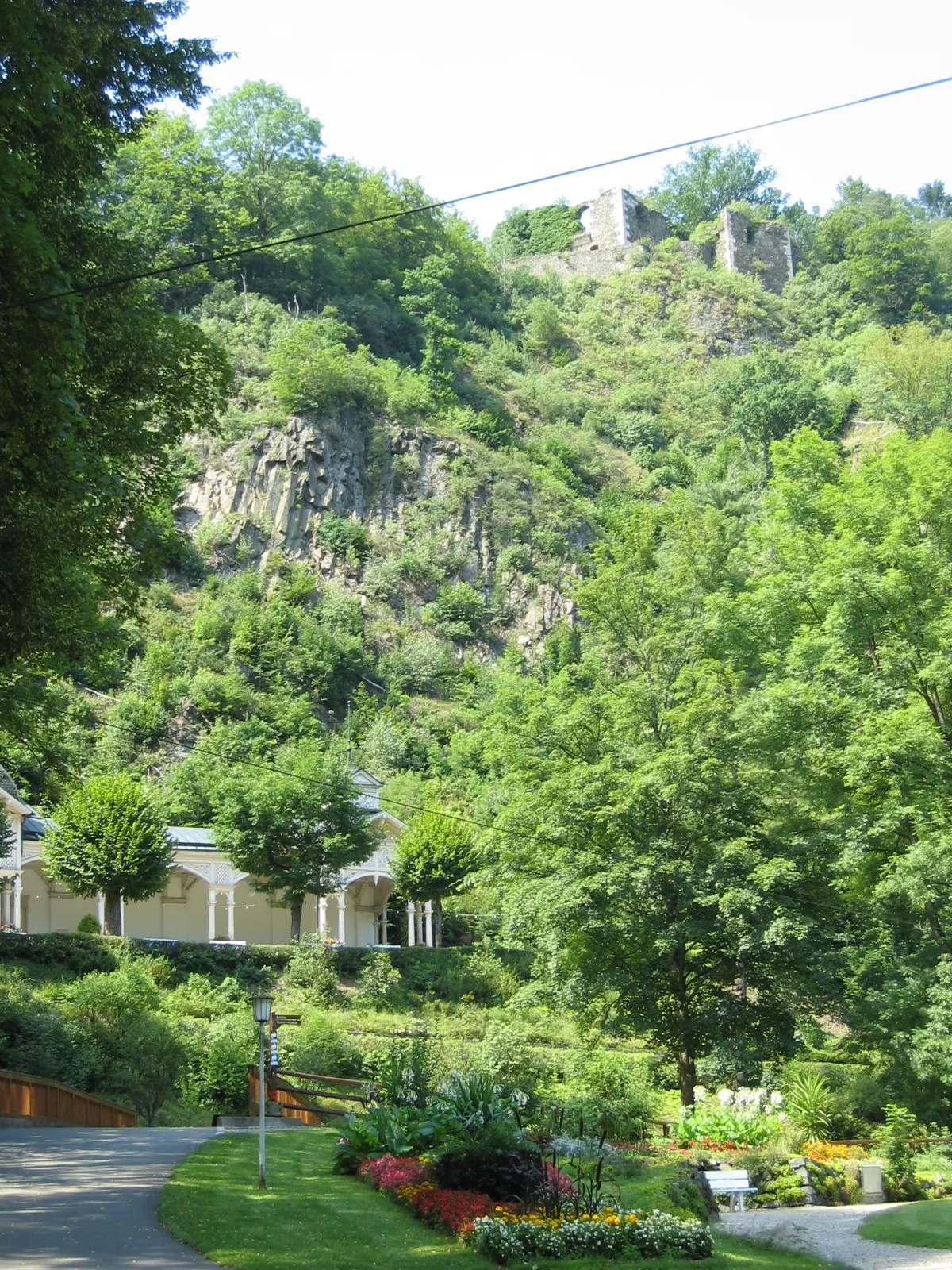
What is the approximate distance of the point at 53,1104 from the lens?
79.3 feet

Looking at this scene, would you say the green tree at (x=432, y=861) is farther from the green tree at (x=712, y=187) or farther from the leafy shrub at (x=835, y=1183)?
the green tree at (x=712, y=187)

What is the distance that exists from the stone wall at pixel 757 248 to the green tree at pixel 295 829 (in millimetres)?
86388

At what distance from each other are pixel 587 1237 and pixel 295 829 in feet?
105

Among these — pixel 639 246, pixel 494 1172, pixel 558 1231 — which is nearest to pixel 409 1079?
pixel 494 1172

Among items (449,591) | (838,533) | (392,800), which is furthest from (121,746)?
(838,533)

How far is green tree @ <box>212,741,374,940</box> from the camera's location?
43250 millimetres

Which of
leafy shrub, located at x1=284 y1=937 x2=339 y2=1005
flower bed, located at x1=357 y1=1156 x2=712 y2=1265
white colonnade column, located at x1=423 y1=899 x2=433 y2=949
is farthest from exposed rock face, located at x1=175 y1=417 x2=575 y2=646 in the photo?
flower bed, located at x1=357 y1=1156 x2=712 y2=1265

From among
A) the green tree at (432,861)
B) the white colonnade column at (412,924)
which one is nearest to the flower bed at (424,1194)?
the green tree at (432,861)

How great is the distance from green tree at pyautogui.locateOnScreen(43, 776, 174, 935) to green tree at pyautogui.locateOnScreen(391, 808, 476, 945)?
29.1 ft

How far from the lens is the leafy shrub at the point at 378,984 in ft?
130

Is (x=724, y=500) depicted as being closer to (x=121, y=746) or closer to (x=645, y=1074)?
(x=121, y=746)

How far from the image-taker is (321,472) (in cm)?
7406

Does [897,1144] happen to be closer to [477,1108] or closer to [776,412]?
[477,1108]

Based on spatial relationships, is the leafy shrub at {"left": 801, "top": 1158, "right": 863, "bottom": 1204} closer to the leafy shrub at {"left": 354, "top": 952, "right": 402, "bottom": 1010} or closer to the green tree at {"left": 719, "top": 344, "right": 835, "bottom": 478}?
the leafy shrub at {"left": 354, "top": 952, "right": 402, "bottom": 1010}
